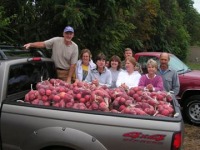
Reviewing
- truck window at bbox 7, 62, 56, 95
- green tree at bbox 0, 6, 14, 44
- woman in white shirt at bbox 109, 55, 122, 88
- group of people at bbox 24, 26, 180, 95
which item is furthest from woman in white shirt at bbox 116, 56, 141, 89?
green tree at bbox 0, 6, 14, 44

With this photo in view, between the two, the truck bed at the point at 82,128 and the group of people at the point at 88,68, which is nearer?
the truck bed at the point at 82,128

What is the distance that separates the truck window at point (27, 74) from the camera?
4266mm

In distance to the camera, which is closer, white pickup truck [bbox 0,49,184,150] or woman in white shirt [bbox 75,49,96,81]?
white pickup truck [bbox 0,49,184,150]

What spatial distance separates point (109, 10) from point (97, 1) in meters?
0.40

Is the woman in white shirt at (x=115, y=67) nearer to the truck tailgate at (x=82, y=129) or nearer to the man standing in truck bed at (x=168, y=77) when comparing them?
the man standing in truck bed at (x=168, y=77)

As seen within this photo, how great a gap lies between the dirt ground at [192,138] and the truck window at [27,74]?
3017 mm

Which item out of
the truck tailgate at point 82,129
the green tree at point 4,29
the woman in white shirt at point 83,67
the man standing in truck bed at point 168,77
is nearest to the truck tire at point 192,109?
the man standing in truck bed at point 168,77

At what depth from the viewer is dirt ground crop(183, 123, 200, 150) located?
6527 millimetres

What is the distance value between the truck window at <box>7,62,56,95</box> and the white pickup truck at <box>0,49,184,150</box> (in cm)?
11

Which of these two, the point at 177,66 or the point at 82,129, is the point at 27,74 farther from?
the point at 177,66

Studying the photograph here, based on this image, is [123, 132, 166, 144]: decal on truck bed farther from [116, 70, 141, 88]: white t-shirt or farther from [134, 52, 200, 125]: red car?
[134, 52, 200, 125]: red car

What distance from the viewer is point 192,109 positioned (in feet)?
27.2

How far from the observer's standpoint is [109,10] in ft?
29.7

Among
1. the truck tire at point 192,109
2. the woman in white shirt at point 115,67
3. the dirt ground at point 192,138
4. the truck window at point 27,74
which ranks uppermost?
the woman in white shirt at point 115,67
